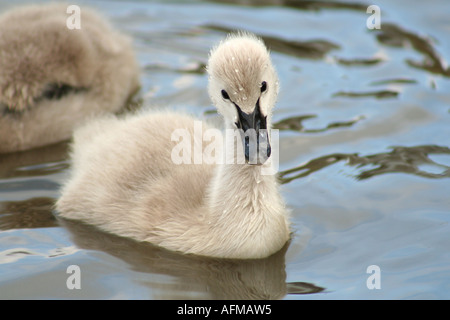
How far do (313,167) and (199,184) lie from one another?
128 cm

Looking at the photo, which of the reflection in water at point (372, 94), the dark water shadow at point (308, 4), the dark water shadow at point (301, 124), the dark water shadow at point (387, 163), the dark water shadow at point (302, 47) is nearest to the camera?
the dark water shadow at point (387, 163)

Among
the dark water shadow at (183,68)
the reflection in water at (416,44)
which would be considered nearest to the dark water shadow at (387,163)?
the reflection in water at (416,44)

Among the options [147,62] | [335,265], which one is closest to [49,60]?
[147,62]

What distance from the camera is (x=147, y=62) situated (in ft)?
26.0

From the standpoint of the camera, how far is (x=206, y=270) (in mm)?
4656

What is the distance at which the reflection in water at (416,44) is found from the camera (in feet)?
25.1

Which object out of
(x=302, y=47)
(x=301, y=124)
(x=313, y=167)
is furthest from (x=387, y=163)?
(x=302, y=47)

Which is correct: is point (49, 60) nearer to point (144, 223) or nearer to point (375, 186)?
point (144, 223)

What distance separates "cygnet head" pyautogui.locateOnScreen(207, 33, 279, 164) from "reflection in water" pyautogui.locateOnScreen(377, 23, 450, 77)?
3.58m

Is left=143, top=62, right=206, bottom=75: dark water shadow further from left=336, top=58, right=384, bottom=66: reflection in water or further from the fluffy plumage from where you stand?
left=336, top=58, right=384, bottom=66: reflection in water

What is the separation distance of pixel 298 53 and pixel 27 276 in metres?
4.34

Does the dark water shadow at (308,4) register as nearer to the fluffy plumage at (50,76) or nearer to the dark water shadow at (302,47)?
the dark water shadow at (302,47)

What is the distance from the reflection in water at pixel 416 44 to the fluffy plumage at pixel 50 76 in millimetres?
3007
